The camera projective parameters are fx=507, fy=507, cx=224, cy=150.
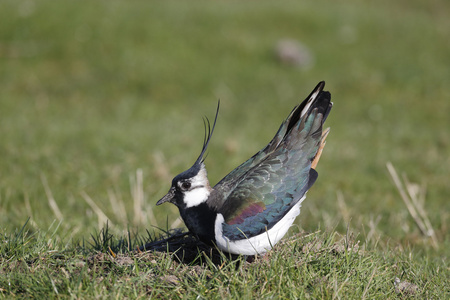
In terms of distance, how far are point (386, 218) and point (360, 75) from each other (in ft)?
25.2

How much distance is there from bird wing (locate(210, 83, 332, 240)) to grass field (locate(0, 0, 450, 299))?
0.26 metres

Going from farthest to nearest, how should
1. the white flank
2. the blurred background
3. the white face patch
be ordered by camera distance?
1. the blurred background
2. the white face patch
3. the white flank

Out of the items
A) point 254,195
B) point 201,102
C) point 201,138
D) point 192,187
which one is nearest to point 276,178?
point 254,195

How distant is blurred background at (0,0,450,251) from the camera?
6.56m

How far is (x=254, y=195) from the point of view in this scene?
3.35 meters

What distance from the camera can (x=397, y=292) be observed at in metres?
3.29

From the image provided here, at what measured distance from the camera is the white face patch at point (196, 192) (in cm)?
340

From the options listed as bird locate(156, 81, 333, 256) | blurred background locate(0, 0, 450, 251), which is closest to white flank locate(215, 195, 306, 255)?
bird locate(156, 81, 333, 256)

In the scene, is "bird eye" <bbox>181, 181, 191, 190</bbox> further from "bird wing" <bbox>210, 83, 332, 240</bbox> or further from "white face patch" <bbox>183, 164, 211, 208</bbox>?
"bird wing" <bbox>210, 83, 332, 240</bbox>

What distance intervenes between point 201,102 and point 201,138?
8.54 feet

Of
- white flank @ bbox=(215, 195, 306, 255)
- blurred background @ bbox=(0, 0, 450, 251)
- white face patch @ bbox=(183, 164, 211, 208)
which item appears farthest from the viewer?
blurred background @ bbox=(0, 0, 450, 251)

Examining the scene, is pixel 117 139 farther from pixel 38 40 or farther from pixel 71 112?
pixel 38 40

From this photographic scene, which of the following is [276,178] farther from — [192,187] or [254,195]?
[192,187]

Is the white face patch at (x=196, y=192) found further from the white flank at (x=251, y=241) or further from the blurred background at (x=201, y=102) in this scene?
the blurred background at (x=201, y=102)
